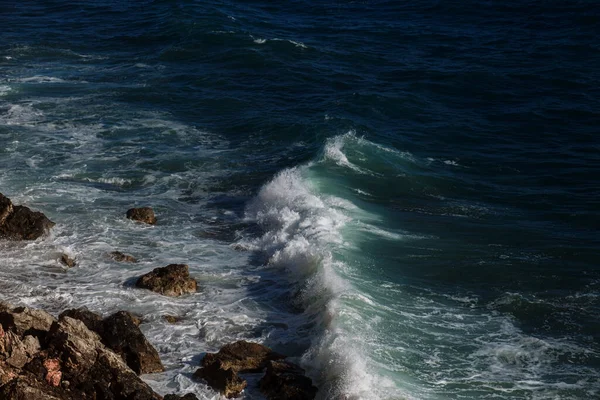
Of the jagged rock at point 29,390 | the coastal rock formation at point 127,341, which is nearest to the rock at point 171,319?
the coastal rock formation at point 127,341

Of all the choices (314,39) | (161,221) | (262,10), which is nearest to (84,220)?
(161,221)

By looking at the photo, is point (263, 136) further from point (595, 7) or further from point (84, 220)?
point (595, 7)

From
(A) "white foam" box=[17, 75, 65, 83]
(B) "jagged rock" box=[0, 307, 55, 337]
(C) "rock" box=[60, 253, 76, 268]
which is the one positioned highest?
(B) "jagged rock" box=[0, 307, 55, 337]

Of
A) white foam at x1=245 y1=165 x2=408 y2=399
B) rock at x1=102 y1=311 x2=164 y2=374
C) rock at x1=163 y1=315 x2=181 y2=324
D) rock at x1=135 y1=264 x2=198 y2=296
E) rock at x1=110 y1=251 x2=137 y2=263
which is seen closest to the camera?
white foam at x1=245 y1=165 x2=408 y2=399

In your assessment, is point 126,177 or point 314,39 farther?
point 314,39

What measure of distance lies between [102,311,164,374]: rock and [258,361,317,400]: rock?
2352 mm

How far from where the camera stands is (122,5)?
56.0 m

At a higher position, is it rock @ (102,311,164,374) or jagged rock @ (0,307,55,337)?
jagged rock @ (0,307,55,337)

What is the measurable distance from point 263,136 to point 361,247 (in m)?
10.4

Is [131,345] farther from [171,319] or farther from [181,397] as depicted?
[171,319]

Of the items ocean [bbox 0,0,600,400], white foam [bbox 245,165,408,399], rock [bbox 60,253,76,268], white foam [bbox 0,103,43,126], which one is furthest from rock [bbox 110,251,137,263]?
white foam [bbox 0,103,43,126]

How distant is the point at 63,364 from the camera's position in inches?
671

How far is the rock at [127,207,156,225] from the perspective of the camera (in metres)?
27.2

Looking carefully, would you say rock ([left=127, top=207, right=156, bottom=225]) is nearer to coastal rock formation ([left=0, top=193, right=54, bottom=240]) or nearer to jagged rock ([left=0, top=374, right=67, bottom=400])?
coastal rock formation ([left=0, top=193, right=54, bottom=240])
